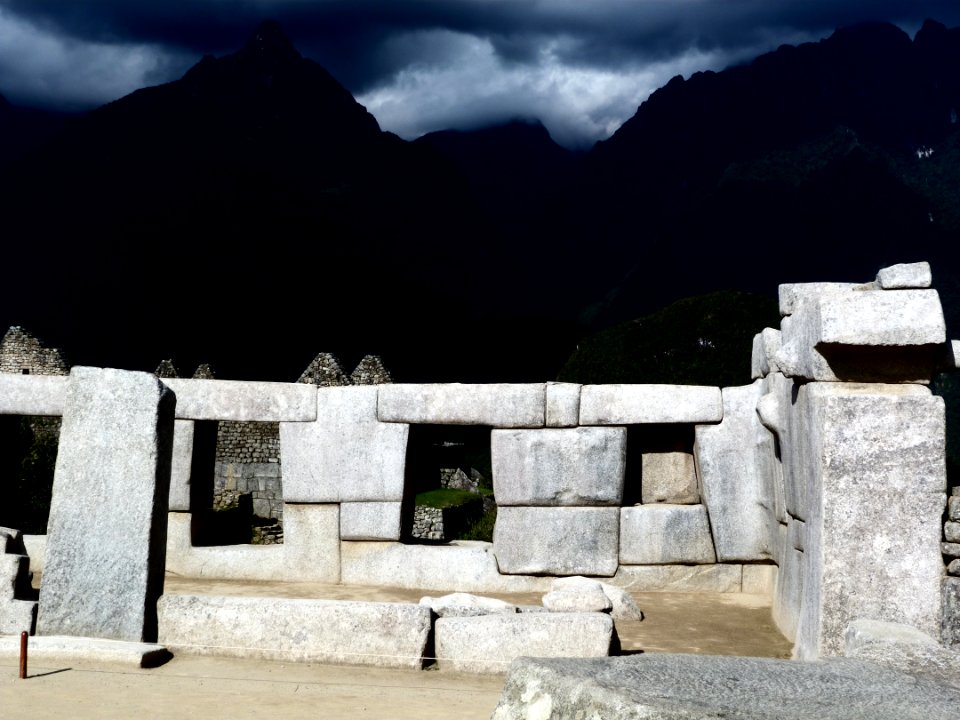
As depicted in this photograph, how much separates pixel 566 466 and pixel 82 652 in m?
4.25

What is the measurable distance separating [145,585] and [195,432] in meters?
3.36

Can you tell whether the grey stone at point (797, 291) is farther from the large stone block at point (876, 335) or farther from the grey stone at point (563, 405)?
the grey stone at point (563, 405)

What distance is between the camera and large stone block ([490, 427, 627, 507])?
339 inches

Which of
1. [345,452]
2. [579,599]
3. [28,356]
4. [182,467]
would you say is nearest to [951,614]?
[579,599]

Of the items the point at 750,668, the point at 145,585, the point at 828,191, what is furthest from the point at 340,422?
the point at 828,191

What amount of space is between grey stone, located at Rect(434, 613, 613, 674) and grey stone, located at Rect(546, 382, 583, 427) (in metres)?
2.93

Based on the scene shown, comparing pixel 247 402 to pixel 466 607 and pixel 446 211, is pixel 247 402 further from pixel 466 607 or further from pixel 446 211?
pixel 446 211

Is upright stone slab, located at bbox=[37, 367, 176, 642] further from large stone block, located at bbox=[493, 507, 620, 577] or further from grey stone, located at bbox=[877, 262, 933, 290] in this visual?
grey stone, located at bbox=[877, 262, 933, 290]

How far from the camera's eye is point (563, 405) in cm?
862

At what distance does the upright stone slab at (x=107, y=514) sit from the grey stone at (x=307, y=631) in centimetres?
39

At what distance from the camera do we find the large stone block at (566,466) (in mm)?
8602

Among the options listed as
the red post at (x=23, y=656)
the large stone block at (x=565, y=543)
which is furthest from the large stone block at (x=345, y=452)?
the red post at (x=23, y=656)

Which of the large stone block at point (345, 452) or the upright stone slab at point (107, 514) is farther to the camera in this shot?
the large stone block at point (345, 452)

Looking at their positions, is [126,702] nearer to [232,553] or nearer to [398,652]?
[398,652]
